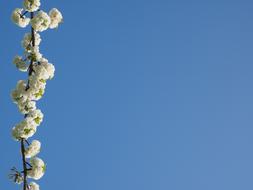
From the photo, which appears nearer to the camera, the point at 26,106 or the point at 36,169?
the point at 36,169

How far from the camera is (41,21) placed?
41.8 feet

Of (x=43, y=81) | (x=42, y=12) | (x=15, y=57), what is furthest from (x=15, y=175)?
(x=42, y=12)

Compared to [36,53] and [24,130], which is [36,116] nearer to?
[24,130]

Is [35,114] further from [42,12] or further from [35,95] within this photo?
[42,12]

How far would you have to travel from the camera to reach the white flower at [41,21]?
12508mm

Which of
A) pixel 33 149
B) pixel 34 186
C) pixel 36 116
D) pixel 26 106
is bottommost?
pixel 34 186

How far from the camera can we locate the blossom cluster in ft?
38.3

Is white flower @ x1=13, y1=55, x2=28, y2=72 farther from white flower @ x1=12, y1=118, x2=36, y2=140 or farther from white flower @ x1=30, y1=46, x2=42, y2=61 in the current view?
white flower @ x1=12, y1=118, x2=36, y2=140

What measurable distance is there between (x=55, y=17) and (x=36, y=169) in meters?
4.40

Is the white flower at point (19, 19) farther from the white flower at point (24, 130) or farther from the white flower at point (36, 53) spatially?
the white flower at point (24, 130)

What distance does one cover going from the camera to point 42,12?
13.1m

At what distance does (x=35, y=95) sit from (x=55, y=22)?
8.01 feet

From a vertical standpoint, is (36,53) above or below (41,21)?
below

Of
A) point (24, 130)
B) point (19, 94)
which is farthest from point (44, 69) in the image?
point (24, 130)
